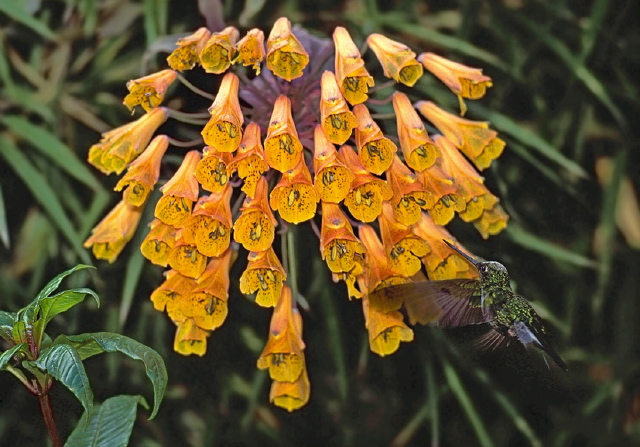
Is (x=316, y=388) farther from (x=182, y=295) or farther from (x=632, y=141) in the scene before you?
(x=632, y=141)

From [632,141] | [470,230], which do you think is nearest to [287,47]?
[470,230]

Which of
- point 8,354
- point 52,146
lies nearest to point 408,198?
point 8,354

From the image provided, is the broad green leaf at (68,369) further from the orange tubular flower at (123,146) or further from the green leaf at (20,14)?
the green leaf at (20,14)

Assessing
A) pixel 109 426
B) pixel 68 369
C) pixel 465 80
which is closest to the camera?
pixel 68 369

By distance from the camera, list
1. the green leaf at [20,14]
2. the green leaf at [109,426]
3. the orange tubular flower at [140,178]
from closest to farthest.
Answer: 1. the green leaf at [109,426]
2. the orange tubular flower at [140,178]
3. the green leaf at [20,14]

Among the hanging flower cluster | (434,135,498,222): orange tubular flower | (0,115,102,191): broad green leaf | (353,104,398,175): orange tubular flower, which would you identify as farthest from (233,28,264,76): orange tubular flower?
(0,115,102,191): broad green leaf

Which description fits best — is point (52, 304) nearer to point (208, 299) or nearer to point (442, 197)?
point (208, 299)

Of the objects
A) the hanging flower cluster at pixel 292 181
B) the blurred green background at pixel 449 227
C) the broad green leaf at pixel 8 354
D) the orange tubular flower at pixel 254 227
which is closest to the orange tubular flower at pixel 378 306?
the hanging flower cluster at pixel 292 181
